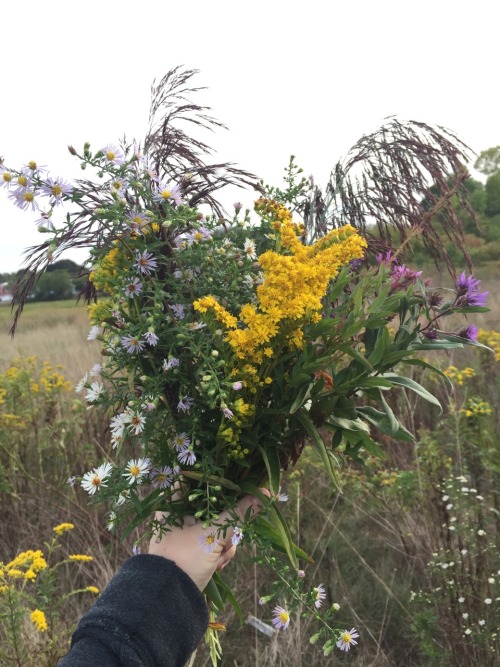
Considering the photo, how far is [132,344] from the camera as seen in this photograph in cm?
109

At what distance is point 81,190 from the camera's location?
3.78 ft

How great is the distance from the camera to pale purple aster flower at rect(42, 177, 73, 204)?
1112 millimetres

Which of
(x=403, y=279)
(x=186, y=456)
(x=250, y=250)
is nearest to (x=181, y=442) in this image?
(x=186, y=456)

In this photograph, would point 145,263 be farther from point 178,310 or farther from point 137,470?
point 137,470

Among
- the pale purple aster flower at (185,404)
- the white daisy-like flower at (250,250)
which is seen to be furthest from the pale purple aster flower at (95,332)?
the white daisy-like flower at (250,250)

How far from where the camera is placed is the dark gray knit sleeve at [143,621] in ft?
3.11

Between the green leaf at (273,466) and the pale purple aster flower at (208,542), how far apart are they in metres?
0.14

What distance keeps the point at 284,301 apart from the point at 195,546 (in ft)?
1.64

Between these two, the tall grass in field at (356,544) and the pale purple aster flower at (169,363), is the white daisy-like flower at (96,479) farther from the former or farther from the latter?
the tall grass in field at (356,544)

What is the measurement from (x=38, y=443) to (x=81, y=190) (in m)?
2.45

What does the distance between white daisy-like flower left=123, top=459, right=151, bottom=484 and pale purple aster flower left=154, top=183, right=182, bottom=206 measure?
1.66ft

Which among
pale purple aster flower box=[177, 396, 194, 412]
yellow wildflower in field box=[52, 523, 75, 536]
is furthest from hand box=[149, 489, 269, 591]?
yellow wildflower in field box=[52, 523, 75, 536]

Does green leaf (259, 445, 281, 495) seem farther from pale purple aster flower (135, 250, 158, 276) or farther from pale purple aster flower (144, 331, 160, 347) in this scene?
pale purple aster flower (135, 250, 158, 276)

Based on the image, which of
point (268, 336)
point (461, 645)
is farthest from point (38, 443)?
point (268, 336)
